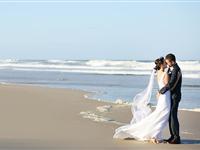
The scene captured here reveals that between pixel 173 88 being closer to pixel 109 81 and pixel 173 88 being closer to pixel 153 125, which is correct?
pixel 153 125

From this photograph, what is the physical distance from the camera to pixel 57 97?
17.0m

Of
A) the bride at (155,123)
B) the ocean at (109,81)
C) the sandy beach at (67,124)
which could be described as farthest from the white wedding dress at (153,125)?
the ocean at (109,81)

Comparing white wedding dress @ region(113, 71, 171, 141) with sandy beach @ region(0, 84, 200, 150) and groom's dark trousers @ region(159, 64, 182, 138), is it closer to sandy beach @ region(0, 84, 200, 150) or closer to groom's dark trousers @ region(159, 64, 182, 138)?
groom's dark trousers @ region(159, 64, 182, 138)

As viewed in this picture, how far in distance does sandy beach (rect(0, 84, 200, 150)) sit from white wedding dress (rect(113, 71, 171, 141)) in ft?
0.67

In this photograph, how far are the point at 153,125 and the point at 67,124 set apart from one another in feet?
7.13

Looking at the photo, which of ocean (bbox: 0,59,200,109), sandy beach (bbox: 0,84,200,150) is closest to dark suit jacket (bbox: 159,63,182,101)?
sandy beach (bbox: 0,84,200,150)

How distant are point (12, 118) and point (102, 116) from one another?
2.44 meters

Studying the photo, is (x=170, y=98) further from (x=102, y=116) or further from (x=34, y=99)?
(x=34, y=99)

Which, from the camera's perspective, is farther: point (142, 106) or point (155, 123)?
point (142, 106)

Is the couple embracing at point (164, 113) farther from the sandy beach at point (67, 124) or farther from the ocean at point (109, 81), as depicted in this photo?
the ocean at point (109, 81)

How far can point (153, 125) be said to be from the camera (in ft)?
30.0

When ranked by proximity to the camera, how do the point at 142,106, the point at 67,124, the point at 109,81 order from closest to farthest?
the point at 142,106, the point at 67,124, the point at 109,81

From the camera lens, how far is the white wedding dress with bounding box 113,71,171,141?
912 centimetres

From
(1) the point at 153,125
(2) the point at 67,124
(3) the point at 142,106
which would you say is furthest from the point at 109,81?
(1) the point at 153,125
